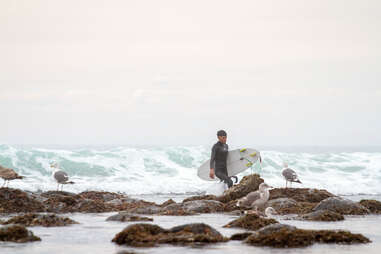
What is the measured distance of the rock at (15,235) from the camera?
385 inches

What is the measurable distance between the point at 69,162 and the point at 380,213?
89.5 feet

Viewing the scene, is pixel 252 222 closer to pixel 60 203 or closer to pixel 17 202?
pixel 60 203

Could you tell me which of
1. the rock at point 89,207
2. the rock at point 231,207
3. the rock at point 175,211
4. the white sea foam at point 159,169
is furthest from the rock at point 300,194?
the white sea foam at point 159,169

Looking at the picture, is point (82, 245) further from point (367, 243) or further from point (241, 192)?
point (241, 192)

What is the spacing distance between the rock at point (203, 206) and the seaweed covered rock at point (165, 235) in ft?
20.4

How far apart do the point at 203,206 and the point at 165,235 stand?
22.6 feet

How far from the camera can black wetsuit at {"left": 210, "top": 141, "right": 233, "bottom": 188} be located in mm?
19719

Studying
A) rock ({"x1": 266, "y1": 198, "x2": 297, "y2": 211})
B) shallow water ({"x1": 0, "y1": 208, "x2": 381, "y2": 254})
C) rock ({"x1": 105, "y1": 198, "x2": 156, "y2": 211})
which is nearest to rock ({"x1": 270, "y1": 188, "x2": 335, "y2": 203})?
rock ({"x1": 266, "y1": 198, "x2": 297, "y2": 211})

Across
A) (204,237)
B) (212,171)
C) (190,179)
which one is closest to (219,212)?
(212,171)

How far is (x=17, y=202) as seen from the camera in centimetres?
1659

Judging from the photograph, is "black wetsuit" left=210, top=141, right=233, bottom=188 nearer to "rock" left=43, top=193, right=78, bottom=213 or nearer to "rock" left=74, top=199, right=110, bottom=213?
"rock" left=74, top=199, right=110, bottom=213

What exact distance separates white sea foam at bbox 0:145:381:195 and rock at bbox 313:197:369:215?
15034 millimetres

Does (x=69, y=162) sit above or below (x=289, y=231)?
below

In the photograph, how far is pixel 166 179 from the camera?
36.1 metres
